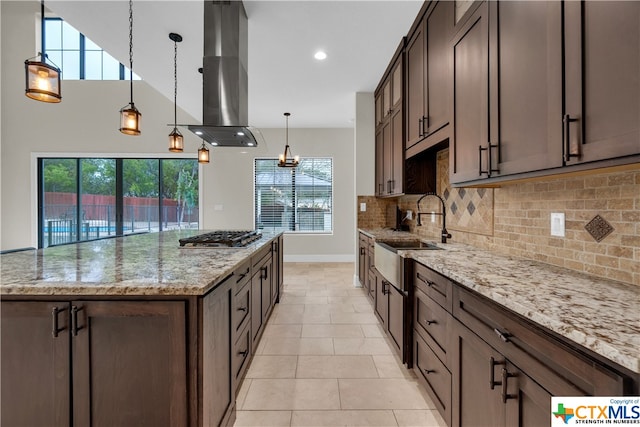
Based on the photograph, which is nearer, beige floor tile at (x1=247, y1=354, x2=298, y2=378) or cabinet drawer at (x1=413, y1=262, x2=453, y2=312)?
cabinet drawer at (x1=413, y1=262, x2=453, y2=312)

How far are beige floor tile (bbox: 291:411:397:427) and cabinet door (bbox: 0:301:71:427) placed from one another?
1.12 meters

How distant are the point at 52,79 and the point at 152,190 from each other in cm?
478

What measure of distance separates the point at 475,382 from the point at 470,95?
5.02 feet

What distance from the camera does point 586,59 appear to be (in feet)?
3.02

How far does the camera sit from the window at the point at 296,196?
640 cm

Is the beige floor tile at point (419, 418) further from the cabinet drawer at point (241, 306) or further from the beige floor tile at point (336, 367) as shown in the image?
the cabinet drawer at point (241, 306)

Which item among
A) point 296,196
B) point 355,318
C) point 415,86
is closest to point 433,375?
point 355,318

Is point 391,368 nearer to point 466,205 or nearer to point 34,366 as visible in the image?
point 466,205

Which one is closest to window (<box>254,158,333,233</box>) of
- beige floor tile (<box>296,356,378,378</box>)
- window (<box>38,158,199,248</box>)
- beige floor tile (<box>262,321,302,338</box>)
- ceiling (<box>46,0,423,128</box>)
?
window (<box>38,158,199,248</box>)

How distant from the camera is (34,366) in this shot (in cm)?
105

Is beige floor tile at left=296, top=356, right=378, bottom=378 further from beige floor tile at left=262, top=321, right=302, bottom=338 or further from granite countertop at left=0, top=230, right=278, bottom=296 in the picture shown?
granite countertop at left=0, top=230, right=278, bottom=296

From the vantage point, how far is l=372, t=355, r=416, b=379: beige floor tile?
2018 mm

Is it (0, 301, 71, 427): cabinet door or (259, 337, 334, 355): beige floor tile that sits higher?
(0, 301, 71, 427): cabinet door

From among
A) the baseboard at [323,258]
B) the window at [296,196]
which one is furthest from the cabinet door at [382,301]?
the window at [296,196]
